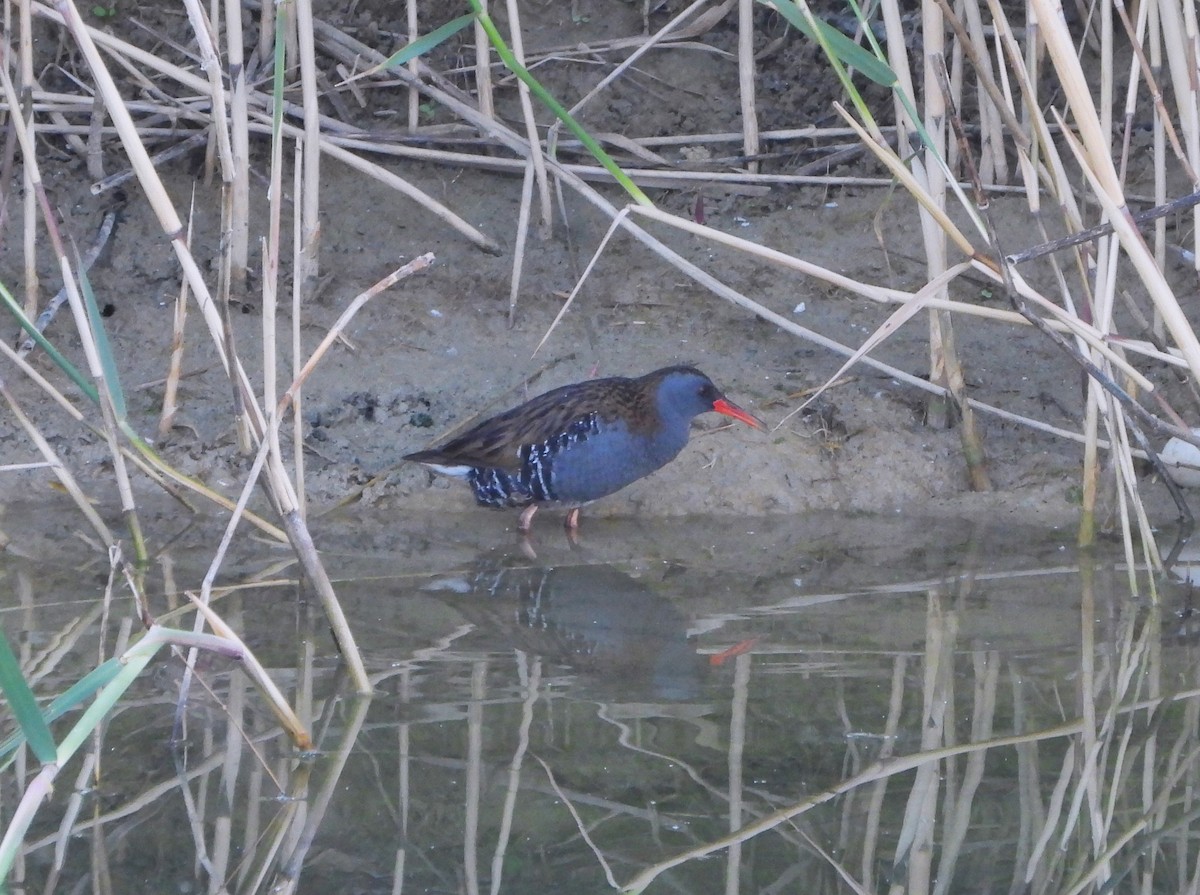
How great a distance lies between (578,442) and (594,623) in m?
0.87

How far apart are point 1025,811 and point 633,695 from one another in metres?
0.89

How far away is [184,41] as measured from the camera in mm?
5766

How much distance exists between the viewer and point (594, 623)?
3.73 metres

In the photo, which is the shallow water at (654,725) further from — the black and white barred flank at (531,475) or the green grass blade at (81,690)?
the green grass blade at (81,690)

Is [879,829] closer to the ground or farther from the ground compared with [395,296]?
closer to the ground

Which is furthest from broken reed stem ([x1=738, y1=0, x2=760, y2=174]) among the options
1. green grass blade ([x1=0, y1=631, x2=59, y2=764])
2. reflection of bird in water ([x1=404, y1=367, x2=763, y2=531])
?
green grass blade ([x1=0, y1=631, x2=59, y2=764])

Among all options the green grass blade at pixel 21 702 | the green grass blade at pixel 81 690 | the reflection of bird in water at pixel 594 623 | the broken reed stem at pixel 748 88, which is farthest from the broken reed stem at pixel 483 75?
the green grass blade at pixel 21 702

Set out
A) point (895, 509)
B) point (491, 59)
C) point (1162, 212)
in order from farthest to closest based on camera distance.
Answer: point (491, 59), point (895, 509), point (1162, 212)

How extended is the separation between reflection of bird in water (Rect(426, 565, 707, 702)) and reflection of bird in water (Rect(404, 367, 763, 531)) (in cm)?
36

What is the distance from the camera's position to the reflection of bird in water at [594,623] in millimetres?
3344

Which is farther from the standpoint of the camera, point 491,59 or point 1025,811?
point 491,59

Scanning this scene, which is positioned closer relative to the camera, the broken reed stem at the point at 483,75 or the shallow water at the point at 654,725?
the shallow water at the point at 654,725

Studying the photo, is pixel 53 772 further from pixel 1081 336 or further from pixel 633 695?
pixel 1081 336

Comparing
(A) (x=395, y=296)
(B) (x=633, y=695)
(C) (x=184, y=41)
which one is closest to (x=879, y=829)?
(B) (x=633, y=695)
